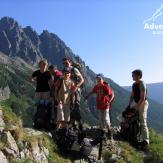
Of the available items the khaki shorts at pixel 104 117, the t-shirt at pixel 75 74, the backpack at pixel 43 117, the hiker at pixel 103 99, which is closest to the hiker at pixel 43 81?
the backpack at pixel 43 117

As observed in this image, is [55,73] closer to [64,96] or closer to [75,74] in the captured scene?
[75,74]

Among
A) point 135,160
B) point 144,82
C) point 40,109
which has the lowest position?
point 135,160

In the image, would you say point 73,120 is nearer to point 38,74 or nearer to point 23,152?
point 38,74

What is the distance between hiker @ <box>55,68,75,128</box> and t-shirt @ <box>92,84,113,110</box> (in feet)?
5.09

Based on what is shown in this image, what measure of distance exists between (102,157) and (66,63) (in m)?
4.27

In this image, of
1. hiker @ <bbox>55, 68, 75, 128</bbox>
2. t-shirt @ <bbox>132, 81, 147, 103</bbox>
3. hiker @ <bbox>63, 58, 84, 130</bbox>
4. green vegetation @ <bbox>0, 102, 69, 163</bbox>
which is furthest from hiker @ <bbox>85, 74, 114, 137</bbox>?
green vegetation @ <bbox>0, 102, 69, 163</bbox>

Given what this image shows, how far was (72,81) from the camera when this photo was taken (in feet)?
51.7

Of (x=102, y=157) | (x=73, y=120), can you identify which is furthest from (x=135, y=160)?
(x=73, y=120)

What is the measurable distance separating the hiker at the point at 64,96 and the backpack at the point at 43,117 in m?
0.84

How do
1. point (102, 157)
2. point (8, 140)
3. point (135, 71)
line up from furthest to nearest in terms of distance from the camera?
point (135, 71), point (102, 157), point (8, 140)

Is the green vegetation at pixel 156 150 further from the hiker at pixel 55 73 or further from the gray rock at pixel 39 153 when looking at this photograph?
the hiker at pixel 55 73

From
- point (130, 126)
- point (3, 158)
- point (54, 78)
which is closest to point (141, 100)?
point (130, 126)

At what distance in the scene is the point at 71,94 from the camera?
15.5 m

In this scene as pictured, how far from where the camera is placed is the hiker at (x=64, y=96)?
49.8 feet
